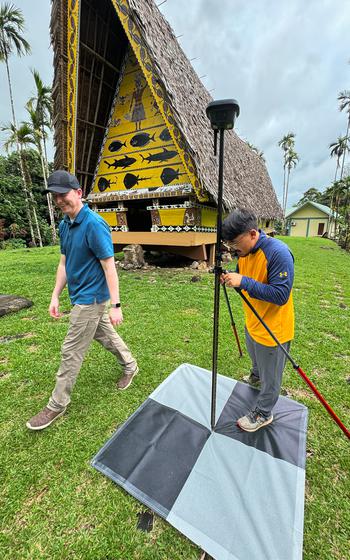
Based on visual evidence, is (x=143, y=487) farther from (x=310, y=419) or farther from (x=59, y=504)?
(x=310, y=419)

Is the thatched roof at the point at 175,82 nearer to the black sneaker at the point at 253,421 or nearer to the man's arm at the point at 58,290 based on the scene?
the man's arm at the point at 58,290

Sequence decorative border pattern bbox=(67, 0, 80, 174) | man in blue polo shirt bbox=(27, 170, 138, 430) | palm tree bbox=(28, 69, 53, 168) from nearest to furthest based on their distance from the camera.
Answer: man in blue polo shirt bbox=(27, 170, 138, 430)
decorative border pattern bbox=(67, 0, 80, 174)
palm tree bbox=(28, 69, 53, 168)

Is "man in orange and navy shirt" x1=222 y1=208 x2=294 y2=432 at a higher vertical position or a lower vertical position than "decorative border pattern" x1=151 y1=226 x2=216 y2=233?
lower

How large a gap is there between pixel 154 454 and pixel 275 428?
40.1 inches

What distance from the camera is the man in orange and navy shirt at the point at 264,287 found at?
5.20 ft

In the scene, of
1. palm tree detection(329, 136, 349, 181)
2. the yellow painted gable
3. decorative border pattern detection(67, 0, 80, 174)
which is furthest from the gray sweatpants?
palm tree detection(329, 136, 349, 181)

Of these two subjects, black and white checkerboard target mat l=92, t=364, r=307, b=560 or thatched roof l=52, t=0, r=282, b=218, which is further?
thatched roof l=52, t=0, r=282, b=218

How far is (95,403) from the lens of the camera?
239 centimetres

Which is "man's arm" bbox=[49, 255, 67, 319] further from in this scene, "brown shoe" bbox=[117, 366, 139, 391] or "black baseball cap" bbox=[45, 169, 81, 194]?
"brown shoe" bbox=[117, 366, 139, 391]

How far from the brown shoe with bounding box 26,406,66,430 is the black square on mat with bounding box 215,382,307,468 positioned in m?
1.42

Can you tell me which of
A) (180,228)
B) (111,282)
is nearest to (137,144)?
(180,228)

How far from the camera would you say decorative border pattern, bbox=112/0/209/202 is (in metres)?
5.32

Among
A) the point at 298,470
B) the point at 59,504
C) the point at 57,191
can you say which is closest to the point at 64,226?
the point at 57,191

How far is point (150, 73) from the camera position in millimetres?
5566
